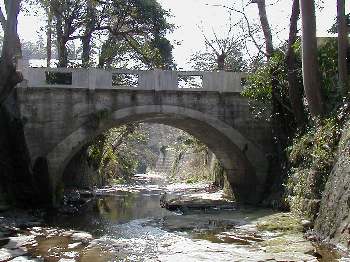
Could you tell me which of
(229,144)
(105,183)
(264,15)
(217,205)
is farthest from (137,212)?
(105,183)

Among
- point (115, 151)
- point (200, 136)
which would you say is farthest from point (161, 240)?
point (115, 151)

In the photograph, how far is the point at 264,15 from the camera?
60.6 ft

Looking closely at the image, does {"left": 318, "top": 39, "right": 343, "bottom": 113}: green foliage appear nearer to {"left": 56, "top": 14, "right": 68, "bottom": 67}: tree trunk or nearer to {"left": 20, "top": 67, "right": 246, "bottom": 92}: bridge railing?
{"left": 20, "top": 67, "right": 246, "bottom": 92}: bridge railing

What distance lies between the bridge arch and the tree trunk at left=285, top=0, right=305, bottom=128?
320 cm

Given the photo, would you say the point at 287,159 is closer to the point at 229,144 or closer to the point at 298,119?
the point at 298,119

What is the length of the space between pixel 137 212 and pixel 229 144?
14.4ft

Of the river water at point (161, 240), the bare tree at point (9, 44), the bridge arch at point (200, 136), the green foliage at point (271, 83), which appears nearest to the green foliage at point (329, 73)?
the green foliage at point (271, 83)

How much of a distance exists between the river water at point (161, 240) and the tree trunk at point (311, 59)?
3.47 metres

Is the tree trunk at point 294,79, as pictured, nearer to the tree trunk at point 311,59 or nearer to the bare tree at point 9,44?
the tree trunk at point 311,59

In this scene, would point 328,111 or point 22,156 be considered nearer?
point 328,111

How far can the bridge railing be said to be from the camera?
17625mm

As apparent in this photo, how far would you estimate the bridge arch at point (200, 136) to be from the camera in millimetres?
17828

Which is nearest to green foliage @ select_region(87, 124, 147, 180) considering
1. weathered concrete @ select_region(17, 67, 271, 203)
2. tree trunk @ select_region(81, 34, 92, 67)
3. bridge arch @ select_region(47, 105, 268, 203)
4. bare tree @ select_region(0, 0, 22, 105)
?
tree trunk @ select_region(81, 34, 92, 67)

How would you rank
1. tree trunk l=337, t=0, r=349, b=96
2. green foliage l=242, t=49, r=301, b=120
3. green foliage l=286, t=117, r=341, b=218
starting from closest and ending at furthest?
green foliage l=286, t=117, r=341, b=218
tree trunk l=337, t=0, r=349, b=96
green foliage l=242, t=49, r=301, b=120
